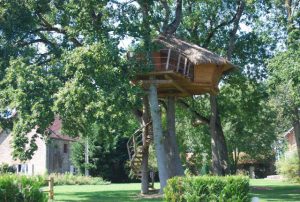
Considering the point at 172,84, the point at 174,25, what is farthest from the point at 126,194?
the point at 174,25

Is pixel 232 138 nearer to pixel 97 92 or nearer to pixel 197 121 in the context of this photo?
pixel 197 121

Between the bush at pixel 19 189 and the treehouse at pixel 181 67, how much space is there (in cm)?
1402

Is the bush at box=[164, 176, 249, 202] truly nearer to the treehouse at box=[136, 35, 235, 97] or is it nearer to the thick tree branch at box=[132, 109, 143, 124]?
the treehouse at box=[136, 35, 235, 97]

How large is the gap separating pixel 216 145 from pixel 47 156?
103ft

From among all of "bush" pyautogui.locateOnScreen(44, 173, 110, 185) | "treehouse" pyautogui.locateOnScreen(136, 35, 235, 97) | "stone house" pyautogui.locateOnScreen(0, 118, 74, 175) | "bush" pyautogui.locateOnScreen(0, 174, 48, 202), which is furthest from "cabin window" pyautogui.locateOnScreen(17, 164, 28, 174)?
"bush" pyautogui.locateOnScreen(0, 174, 48, 202)

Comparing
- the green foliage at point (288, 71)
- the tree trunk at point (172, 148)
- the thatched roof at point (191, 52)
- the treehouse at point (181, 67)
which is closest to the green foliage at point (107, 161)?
the tree trunk at point (172, 148)

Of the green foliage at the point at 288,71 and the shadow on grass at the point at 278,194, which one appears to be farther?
the green foliage at the point at 288,71

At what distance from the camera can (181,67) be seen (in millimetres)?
27500

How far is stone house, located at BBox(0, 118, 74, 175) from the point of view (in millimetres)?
58906

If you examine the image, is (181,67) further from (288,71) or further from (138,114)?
(288,71)

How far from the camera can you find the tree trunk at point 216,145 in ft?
109

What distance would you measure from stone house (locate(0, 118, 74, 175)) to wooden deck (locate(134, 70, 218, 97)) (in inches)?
1176

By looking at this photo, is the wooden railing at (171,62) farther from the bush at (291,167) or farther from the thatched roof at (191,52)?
the bush at (291,167)

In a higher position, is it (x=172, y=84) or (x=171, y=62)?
(x=171, y=62)
